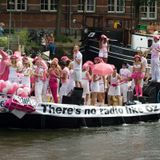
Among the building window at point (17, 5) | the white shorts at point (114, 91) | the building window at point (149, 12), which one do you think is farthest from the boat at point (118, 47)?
the building window at point (149, 12)

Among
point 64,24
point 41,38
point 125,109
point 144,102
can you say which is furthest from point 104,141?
point 64,24

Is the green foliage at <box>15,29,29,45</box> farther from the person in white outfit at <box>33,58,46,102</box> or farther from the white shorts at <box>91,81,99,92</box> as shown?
the person in white outfit at <box>33,58,46,102</box>

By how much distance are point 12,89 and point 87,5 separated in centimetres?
3386

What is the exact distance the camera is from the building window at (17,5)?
175 feet

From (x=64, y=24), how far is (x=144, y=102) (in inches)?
1091

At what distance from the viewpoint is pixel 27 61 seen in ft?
76.7

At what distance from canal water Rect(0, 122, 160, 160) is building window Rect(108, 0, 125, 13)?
105 feet

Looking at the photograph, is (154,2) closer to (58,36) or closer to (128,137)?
(58,36)

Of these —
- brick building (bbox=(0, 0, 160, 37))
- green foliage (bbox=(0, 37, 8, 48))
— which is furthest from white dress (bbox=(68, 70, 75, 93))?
brick building (bbox=(0, 0, 160, 37))

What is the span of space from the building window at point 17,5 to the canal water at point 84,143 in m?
30.5

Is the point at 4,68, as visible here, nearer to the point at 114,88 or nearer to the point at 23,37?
the point at 114,88

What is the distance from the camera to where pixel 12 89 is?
22141mm

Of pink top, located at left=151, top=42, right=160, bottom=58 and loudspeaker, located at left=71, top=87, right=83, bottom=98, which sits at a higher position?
pink top, located at left=151, top=42, right=160, bottom=58

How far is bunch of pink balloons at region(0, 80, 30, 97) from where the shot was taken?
72.4 feet
